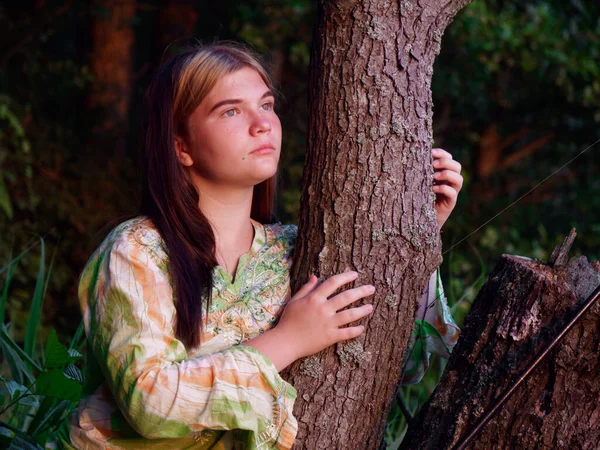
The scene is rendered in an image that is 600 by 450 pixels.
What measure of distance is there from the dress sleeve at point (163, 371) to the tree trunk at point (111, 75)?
4221 mm

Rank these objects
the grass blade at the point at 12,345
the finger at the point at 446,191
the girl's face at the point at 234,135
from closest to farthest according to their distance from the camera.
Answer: the girl's face at the point at 234,135
the finger at the point at 446,191
the grass blade at the point at 12,345

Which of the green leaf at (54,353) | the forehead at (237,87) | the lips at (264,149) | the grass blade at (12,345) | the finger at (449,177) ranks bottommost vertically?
the grass blade at (12,345)

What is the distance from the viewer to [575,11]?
5.42 m

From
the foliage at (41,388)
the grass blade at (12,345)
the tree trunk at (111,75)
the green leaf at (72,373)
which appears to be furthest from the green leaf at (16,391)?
the tree trunk at (111,75)

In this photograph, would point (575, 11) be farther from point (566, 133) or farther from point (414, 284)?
point (414, 284)

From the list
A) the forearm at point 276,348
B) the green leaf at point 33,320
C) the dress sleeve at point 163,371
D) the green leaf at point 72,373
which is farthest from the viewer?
the green leaf at point 33,320

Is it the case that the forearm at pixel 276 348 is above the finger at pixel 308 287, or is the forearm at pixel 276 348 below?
below

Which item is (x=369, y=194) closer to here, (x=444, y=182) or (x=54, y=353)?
(x=444, y=182)

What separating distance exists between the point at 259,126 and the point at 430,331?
0.61 m

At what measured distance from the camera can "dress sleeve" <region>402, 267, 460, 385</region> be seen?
1896 mm

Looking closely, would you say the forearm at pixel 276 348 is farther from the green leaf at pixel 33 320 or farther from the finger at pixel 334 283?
the green leaf at pixel 33 320

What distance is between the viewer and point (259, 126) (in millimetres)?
1730

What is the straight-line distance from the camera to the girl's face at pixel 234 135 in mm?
1729

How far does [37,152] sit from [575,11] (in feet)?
11.7
